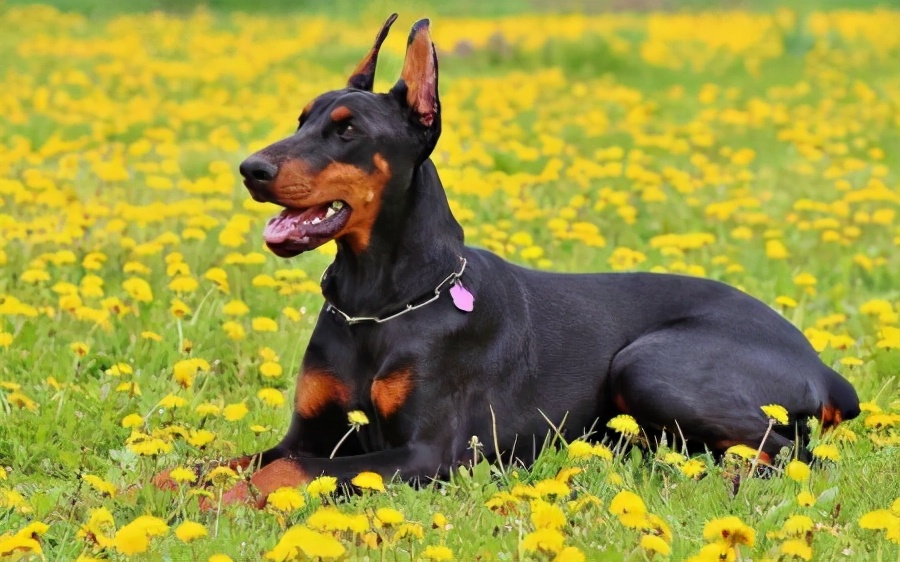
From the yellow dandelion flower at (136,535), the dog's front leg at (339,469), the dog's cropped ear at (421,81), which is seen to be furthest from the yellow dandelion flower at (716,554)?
the dog's cropped ear at (421,81)

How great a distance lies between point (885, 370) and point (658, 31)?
12600 millimetres

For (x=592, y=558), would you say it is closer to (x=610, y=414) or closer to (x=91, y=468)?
(x=610, y=414)

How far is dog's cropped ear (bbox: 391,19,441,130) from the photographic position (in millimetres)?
4062

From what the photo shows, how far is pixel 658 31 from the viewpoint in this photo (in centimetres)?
1747

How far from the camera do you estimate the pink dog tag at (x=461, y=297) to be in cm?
423

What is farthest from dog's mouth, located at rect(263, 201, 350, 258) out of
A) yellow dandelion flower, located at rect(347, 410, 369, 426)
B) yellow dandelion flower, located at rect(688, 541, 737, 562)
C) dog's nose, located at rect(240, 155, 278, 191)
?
yellow dandelion flower, located at rect(688, 541, 737, 562)

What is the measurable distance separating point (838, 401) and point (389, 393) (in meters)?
1.78

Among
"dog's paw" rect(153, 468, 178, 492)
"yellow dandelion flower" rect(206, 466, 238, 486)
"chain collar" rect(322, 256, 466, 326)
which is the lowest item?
"dog's paw" rect(153, 468, 178, 492)

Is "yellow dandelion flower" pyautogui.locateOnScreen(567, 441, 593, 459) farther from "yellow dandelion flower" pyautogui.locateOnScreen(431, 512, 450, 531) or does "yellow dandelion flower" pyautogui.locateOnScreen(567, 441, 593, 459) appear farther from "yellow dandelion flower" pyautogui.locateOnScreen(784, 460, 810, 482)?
"yellow dandelion flower" pyautogui.locateOnScreen(784, 460, 810, 482)

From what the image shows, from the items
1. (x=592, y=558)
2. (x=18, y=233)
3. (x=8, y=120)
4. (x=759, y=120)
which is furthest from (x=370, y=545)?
(x=759, y=120)

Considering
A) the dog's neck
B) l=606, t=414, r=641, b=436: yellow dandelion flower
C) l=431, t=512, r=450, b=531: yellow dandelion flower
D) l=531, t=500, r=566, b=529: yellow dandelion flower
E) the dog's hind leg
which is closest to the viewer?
l=531, t=500, r=566, b=529: yellow dandelion flower

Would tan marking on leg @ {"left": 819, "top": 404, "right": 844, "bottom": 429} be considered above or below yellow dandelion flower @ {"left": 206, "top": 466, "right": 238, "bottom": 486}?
below

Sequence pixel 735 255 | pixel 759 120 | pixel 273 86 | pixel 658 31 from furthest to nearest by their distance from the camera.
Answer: pixel 658 31, pixel 273 86, pixel 759 120, pixel 735 255

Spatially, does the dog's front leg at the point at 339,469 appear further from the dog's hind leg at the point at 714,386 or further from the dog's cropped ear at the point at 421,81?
the dog's cropped ear at the point at 421,81
